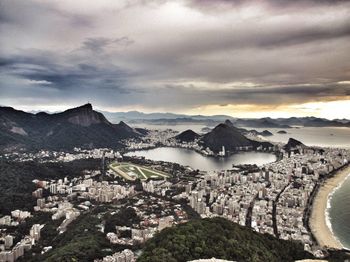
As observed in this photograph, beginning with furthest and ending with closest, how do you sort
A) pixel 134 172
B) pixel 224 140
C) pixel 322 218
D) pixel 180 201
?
pixel 224 140 < pixel 134 172 < pixel 180 201 < pixel 322 218

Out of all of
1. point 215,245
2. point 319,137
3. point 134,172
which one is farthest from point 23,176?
point 319,137

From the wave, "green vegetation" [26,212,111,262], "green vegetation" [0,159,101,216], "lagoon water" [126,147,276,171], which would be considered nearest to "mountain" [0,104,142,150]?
"lagoon water" [126,147,276,171]

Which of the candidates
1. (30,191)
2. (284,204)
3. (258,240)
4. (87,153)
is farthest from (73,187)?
(87,153)

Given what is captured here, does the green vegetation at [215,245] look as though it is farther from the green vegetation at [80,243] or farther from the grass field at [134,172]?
the grass field at [134,172]

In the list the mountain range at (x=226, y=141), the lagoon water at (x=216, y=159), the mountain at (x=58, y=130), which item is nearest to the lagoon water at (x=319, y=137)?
the mountain range at (x=226, y=141)

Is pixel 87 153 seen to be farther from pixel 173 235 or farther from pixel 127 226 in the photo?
pixel 173 235

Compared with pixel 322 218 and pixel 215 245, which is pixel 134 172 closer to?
pixel 322 218
